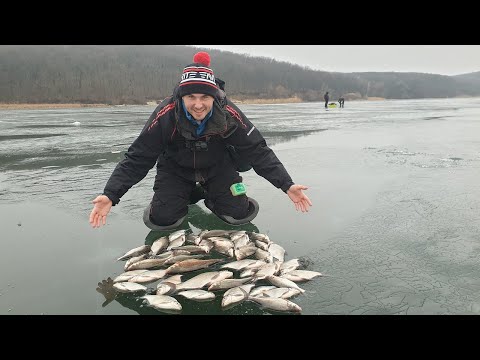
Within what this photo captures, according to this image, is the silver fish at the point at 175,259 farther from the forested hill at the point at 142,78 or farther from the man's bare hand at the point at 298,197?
the forested hill at the point at 142,78

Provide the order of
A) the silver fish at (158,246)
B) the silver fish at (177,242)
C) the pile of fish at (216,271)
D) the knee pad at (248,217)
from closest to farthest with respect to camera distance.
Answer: the pile of fish at (216,271), the silver fish at (158,246), the silver fish at (177,242), the knee pad at (248,217)

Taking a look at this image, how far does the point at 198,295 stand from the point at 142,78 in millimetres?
82499

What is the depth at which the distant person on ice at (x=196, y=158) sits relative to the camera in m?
3.17

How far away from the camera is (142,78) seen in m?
78.9

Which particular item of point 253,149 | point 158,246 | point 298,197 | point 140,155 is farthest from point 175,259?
point 253,149

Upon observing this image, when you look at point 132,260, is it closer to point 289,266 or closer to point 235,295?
point 235,295

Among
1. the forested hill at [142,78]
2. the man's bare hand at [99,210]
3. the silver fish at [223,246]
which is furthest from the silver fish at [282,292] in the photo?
the forested hill at [142,78]

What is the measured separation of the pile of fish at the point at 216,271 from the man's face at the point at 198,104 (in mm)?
1062

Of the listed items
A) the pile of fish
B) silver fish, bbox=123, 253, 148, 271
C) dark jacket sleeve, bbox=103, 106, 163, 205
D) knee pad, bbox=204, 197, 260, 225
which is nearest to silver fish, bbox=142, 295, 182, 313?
the pile of fish

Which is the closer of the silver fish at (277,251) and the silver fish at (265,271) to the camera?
the silver fish at (265,271)

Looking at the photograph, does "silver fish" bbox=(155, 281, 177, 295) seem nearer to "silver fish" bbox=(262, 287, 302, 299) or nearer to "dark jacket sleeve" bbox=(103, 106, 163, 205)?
"silver fish" bbox=(262, 287, 302, 299)

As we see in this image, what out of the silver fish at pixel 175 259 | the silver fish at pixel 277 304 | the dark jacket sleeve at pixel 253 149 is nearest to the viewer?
the silver fish at pixel 277 304

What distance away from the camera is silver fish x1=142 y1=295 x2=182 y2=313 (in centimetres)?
218
